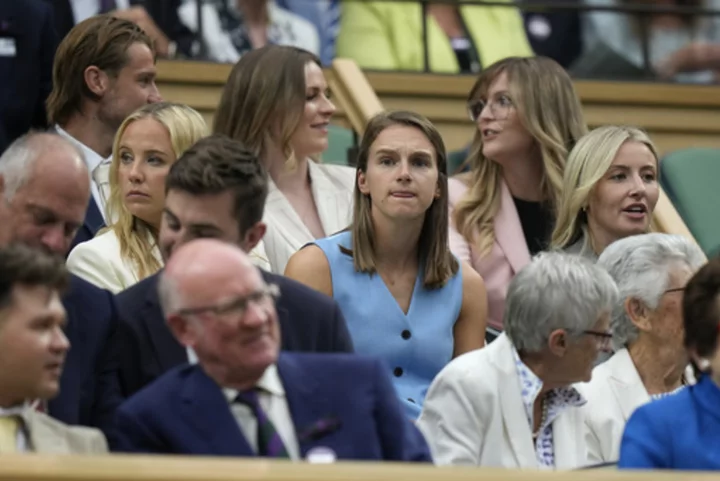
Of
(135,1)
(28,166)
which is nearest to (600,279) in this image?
(28,166)

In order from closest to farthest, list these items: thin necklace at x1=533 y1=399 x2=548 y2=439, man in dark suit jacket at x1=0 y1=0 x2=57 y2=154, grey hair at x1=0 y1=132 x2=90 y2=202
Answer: grey hair at x1=0 y1=132 x2=90 y2=202 → thin necklace at x1=533 y1=399 x2=548 y2=439 → man in dark suit jacket at x1=0 y1=0 x2=57 y2=154

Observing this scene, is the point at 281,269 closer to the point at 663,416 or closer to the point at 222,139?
the point at 222,139

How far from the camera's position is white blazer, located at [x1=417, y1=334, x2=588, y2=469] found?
429 cm

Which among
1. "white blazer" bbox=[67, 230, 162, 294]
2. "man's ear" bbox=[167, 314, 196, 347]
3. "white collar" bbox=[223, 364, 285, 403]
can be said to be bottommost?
"white collar" bbox=[223, 364, 285, 403]

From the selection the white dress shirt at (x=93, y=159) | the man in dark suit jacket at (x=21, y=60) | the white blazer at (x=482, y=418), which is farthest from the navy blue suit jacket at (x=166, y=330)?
the man in dark suit jacket at (x=21, y=60)

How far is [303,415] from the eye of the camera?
3.69 m

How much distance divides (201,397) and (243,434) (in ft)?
0.34

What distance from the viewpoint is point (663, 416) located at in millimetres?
3982

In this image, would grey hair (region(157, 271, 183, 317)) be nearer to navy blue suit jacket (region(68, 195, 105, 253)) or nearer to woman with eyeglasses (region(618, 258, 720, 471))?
woman with eyeglasses (region(618, 258, 720, 471))

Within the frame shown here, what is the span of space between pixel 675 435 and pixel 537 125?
76.8 inches

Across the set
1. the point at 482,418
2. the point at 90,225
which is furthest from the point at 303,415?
the point at 90,225

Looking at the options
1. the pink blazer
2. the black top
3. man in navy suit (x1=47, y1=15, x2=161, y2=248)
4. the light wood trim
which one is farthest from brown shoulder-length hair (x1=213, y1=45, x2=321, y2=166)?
the light wood trim

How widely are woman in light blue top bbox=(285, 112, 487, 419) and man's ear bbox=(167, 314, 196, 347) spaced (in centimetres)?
124

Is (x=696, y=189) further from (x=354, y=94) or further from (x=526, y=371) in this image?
(x=526, y=371)
